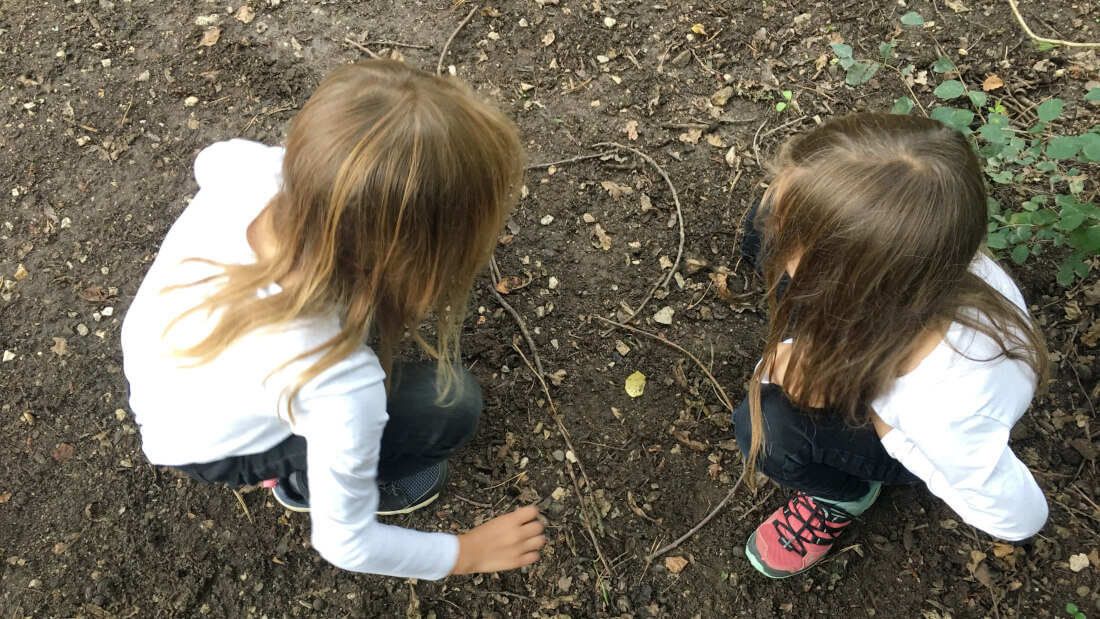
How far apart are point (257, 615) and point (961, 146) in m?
2.00

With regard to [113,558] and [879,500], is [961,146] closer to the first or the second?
[879,500]

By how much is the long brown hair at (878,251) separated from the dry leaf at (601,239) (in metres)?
0.90

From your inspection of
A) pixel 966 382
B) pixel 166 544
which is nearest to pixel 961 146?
pixel 966 382

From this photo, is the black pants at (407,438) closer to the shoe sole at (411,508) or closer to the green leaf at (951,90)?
the shoe sole at (411,508)

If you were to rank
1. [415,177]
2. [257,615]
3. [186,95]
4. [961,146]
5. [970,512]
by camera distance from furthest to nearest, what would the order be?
[186,95] < [257,615] < [970,512] < [961,146] < [415,177]

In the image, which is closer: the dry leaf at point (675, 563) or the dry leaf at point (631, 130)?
the dry leaf at point (675, 563)

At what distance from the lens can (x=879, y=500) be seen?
2014 millimetres

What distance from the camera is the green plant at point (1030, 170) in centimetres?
180

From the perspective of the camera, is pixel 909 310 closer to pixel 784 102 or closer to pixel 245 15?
pixel 784 102

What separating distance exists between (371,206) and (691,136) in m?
1.67

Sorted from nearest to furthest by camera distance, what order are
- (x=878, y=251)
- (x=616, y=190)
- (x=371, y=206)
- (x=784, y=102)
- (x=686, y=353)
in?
1. (x=371, y=206)
2. (x=878, y=251)
3. (x=686, y=353)
4. (x=616, y=190)
5. (x=784, y=102)

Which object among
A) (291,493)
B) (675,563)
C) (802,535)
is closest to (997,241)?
(802,535)

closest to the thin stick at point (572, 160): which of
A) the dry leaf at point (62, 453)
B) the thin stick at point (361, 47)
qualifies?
the thin stick at point (361, 47)

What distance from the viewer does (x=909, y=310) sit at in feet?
4.40
